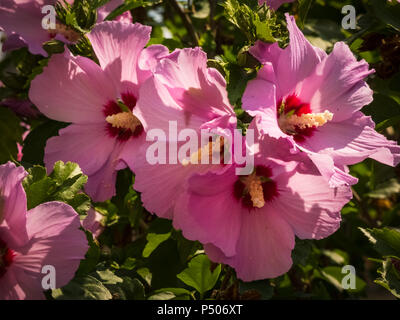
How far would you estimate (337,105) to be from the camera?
43.8 inches

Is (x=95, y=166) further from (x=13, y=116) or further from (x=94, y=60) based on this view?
(x=13, y=116)

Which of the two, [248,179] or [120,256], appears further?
[120,256]

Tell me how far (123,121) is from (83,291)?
→ 15.0 inches

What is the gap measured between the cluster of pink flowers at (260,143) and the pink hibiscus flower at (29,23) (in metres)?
0.23

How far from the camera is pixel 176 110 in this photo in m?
1.06

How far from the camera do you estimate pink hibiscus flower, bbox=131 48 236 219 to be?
1.03 m

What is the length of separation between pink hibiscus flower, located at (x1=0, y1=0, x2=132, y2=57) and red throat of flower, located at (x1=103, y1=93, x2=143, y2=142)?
0.21 metres

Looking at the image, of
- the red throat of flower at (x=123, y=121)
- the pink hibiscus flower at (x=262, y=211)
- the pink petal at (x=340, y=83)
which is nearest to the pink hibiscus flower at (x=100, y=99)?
the red throat of flower at (x=123, y=121)

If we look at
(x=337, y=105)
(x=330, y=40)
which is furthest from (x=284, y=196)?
(x=330, y=40)

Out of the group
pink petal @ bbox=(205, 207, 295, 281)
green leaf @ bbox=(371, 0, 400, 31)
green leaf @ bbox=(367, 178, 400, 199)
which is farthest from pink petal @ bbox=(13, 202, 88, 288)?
green leaf @ bbox=(367, 178, 400, 199)

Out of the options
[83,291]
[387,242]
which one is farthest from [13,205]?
[387,242]

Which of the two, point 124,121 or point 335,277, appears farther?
point 335,277

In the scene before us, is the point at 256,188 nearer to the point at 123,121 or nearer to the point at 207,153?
the point at 207,153
